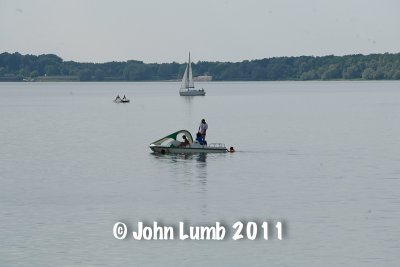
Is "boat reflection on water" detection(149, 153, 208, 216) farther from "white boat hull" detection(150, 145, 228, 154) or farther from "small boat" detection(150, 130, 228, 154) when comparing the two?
"small boat" detection(150, 130, 228, 154)

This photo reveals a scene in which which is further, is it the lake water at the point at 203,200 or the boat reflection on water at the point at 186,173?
the boat reflection on water at the point at 186,173

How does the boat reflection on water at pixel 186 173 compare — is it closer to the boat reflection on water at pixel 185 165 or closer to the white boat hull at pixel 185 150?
the boat reflection on water at pixel 185 165

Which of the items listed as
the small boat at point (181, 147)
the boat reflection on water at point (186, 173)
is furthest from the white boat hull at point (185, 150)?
the boat reflection on water at point (186, 173)

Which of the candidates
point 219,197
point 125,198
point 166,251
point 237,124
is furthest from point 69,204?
point 237,124

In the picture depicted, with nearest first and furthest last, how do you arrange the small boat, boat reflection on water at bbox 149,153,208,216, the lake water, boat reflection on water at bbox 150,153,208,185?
the lake water < boat reflection on water at bbox 149,153,208,216 < boat reflection on water at bbox 150,153,208,185 < the small boat

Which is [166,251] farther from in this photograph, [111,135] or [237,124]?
[237,124]

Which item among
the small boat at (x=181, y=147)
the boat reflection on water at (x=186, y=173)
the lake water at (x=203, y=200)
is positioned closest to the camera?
the lake water at (x=203, y=200)

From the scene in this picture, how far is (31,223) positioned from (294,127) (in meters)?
87.8

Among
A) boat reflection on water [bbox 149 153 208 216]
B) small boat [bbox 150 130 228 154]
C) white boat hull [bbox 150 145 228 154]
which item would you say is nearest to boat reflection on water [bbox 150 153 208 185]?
boat reflection on water [bbox 149 153 208 216]

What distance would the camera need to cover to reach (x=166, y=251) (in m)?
40.6

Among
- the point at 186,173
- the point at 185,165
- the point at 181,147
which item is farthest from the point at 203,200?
the point at 181,147

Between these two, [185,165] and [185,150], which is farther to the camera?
[185,150]

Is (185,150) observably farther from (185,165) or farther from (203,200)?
(203,200)

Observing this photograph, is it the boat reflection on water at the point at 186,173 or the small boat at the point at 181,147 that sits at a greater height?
the small boat at the point at 181,147
